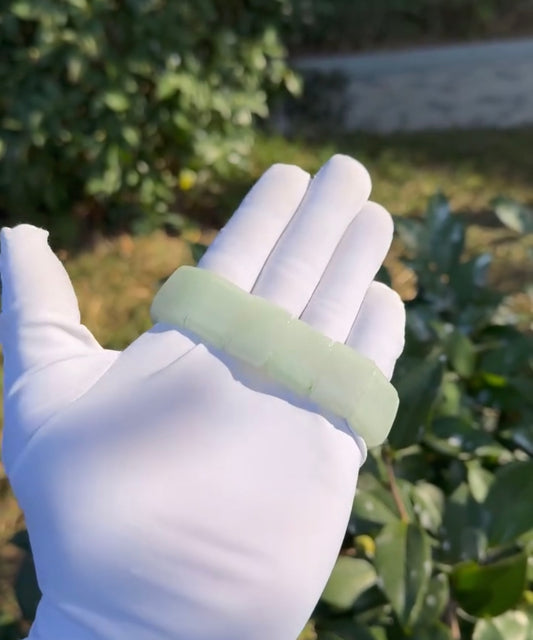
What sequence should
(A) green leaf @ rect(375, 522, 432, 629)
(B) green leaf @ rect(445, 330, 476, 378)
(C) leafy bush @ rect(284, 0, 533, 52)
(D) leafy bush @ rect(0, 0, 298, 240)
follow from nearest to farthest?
(A) green leaf @ rect(375, 522, 432, 629) < (B) green leaf @ rect(445, 330, 476, 378) < (D) leafy bush @ rect(0, 0, 298, 240) < (C) leafy bush @ rect(284, 0, 533, 52)

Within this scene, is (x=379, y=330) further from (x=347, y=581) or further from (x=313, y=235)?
(x=347, y=581)

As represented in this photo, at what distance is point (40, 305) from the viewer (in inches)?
36.7

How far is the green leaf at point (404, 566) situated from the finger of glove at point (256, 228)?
40cm

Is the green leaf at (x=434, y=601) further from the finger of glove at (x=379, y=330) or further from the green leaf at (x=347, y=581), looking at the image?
the finger of glove at (x=379, y=330)

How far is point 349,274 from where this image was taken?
101cm

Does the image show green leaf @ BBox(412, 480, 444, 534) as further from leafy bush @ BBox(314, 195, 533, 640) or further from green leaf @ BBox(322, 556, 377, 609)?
green leaf @ BBox(322, 556, 377, 609)

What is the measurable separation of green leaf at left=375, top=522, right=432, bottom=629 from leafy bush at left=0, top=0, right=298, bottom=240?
229cm

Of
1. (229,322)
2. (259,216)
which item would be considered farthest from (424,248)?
(229,322)

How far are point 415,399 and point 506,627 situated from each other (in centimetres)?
34

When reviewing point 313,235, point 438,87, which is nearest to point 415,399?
point 313,235

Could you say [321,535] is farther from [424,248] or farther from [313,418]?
[424,248]

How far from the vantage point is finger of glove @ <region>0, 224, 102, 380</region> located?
0.92 meters

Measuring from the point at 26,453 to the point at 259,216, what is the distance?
0.39 meters

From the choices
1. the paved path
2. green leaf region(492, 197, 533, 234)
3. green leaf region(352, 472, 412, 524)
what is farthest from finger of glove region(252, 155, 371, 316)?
the paved path
